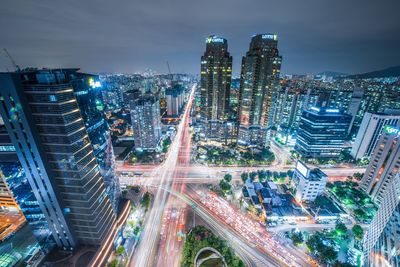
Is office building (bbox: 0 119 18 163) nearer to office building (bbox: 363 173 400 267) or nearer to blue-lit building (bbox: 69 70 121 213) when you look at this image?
blue-lit building (bbox: 69 70 121 213)

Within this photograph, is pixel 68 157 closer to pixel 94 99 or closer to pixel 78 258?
pixel 94 99

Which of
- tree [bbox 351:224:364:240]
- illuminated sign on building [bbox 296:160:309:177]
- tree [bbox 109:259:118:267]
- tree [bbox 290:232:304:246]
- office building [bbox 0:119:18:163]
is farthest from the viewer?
illuminated sign on building [bbox 296:160:309:177]

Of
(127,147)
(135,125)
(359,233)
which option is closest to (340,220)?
(359,233)

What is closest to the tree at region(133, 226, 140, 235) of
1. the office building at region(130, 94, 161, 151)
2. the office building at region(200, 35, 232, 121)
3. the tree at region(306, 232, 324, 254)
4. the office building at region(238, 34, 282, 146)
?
the tree at region(306, 232, 324, 254)

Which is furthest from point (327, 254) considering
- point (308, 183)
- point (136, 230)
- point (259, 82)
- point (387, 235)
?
point (259, 82)

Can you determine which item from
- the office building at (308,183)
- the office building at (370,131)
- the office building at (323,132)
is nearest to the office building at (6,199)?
the office building at (308,183)

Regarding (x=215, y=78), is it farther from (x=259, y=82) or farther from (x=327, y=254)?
Result: (x=327, y=254)

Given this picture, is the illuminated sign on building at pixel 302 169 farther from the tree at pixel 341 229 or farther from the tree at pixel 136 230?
the tree at pixel 136 230
